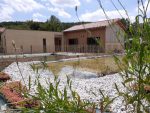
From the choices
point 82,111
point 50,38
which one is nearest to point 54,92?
point 82,111

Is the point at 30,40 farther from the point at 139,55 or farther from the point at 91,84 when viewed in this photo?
the point at 139,55

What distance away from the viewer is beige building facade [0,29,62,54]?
25250 millimetres

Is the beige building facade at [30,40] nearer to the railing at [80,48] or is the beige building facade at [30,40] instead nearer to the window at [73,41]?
the railing at [80,48]

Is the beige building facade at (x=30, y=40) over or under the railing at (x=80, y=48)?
over

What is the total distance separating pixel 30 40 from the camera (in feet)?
90.7

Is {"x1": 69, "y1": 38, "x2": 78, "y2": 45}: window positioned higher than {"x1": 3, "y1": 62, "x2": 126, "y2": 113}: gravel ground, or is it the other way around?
{"x1": 69, "y1": 38, "x2": 78, "y2": 45}: window

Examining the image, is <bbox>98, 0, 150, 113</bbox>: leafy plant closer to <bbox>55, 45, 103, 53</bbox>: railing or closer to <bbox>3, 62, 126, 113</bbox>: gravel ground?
<bbox>3, 62, 126, 113</bbox>: gravel ground

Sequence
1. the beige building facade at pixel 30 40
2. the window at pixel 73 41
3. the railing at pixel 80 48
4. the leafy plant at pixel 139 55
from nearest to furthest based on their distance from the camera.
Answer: the leafy plant at pixel 139 55, the railing at pixel 80 48, the beige building facade at pixel 30 40, the window at pixel 73 41

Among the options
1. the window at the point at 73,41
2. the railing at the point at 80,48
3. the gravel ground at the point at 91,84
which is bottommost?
the gravel ground at the point at 91,84

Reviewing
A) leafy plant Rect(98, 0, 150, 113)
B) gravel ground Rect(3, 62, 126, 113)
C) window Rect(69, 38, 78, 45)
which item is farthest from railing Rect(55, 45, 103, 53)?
leafy plant Rect(98, 0, 150, 113)

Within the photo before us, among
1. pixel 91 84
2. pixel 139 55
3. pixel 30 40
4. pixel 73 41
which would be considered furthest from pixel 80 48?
pixel 139 55

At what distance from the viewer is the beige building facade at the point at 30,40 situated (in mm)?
25250

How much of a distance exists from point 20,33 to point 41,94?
26.0 meters

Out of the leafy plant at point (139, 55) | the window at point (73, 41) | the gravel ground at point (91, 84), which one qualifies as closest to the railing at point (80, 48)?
the window at point (73, 41)
